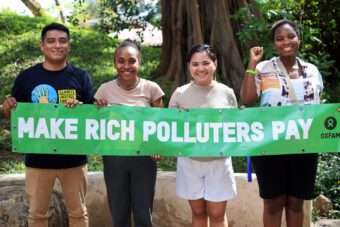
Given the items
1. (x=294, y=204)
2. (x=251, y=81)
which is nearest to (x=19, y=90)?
(x=251, y=81)

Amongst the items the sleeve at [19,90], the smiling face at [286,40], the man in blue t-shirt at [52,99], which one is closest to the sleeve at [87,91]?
the man in blue t-shirt at [52,99]

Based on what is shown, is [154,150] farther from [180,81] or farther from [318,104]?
[180,81]

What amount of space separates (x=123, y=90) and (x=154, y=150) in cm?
45

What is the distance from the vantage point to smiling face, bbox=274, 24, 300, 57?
3799 mm

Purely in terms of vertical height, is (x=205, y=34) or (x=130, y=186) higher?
(x=205, y=34)

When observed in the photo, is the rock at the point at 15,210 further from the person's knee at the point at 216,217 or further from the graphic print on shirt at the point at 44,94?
the person's knee at the point at 216,217

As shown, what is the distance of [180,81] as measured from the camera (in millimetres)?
9039

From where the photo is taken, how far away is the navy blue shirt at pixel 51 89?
3.83 meters

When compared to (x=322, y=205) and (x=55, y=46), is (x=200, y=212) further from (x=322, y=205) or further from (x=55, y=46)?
(x=322, y=205)

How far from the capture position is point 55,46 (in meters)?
3.85

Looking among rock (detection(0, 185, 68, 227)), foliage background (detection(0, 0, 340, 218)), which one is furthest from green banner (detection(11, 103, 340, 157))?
foliage background (detection(0, 0, 340, 218))

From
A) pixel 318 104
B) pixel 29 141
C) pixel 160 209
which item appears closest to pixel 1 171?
pixel 160 209

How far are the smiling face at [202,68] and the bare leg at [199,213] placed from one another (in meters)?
0.80

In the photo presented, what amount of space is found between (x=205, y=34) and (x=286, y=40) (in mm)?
5377
